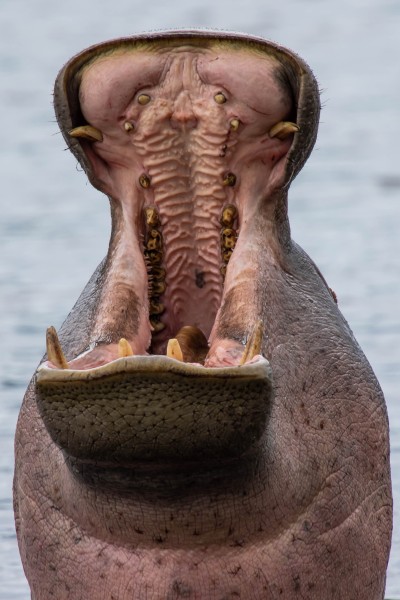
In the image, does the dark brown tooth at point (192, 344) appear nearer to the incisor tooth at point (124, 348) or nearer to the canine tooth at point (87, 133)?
the incisor tooth at point (124, 348)

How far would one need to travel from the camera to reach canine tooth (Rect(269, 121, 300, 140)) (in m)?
5.52

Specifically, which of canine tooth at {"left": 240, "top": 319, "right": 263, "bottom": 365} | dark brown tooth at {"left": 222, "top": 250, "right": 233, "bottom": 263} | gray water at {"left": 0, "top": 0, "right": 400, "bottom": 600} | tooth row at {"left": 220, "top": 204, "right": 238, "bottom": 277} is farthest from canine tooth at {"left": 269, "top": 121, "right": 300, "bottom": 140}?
gray water at {"left": 0, "top": 0, "right": 400, "bottom": 600}

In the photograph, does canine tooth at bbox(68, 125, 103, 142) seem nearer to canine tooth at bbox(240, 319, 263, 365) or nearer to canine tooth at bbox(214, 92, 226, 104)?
canine tooth at bbox(214, 92, 226, 104)

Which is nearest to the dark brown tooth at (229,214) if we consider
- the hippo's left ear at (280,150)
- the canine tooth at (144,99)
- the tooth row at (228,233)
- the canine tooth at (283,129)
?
the tooth row at (228,233)

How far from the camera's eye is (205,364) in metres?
5.32

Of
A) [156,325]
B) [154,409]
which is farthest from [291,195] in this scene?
[154,409]

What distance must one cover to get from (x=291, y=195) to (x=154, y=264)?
6.58 m

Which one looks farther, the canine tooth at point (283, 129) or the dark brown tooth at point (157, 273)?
the dark brown tooth at point (157, 273)

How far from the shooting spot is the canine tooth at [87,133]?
559 cm

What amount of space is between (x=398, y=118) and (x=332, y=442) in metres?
9.06

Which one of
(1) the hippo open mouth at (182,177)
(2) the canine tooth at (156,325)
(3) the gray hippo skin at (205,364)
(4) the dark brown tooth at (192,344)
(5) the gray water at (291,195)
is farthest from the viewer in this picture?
(5) the gray water at (291,195)

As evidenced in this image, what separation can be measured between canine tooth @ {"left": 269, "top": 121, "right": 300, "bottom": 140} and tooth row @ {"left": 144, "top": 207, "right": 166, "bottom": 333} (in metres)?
0.40

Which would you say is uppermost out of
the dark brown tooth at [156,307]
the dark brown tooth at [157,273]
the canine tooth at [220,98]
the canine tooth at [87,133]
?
the canine tooth at [220,98]

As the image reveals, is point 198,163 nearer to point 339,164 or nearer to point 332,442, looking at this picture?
point 332,442
